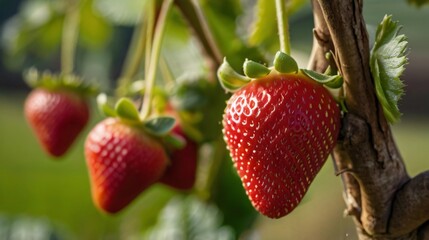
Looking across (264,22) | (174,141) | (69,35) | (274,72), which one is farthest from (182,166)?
(69,35)

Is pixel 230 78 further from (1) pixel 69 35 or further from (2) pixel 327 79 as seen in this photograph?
(1) pixel 69 35

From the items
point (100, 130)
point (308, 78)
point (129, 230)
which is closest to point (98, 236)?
point (129, 230)

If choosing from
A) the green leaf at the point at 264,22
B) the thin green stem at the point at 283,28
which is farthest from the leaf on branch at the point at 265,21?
the thin green stem at the point at 283,28

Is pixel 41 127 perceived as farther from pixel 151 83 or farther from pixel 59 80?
pixel 151 83

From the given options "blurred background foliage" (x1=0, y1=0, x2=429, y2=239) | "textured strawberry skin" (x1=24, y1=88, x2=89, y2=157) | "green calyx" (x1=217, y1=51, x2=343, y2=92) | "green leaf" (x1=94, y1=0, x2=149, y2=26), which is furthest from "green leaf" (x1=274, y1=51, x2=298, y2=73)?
"green leaf" (x1=94, y1=0, x2=149, y2=26)

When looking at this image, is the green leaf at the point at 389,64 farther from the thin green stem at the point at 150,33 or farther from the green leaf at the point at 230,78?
the thin green stem at the point at 150,33
